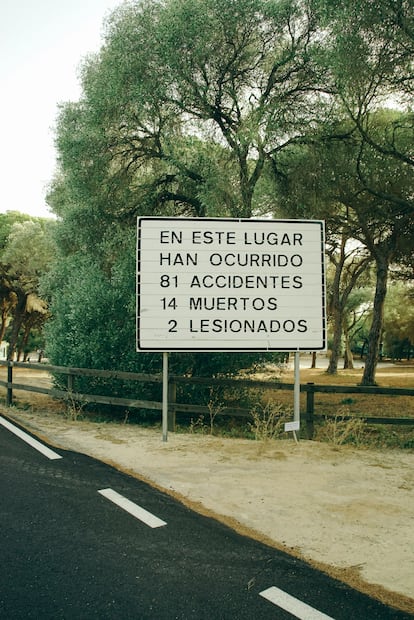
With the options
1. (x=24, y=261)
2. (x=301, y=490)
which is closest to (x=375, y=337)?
(x=301, y=490)

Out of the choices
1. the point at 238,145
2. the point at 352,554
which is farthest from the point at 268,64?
the point at 352,554

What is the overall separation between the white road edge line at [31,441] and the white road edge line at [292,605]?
15.3 feet

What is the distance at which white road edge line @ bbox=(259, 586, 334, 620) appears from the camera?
131 inches

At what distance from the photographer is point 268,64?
650 inches

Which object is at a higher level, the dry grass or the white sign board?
the white sign board

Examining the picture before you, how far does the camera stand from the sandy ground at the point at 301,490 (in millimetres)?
4250

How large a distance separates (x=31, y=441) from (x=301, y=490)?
15.6 feet

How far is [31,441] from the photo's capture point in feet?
28.3

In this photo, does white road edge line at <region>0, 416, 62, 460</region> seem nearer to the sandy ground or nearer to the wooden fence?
the sandy ground

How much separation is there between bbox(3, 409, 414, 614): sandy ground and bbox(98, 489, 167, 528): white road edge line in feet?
1.81

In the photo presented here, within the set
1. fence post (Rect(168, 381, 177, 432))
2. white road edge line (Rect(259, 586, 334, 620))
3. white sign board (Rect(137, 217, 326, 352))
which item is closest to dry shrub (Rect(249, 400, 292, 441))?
white sign board (Rect(137, 217, 326, 352))

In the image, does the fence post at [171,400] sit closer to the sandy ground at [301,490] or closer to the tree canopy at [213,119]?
the sandy ground at [301,490]

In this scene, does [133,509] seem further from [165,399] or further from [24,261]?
[24,261]

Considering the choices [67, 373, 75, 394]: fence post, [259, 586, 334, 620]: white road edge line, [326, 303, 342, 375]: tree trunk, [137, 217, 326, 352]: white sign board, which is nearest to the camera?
[259, 586, 334, 620]: white road edge line
